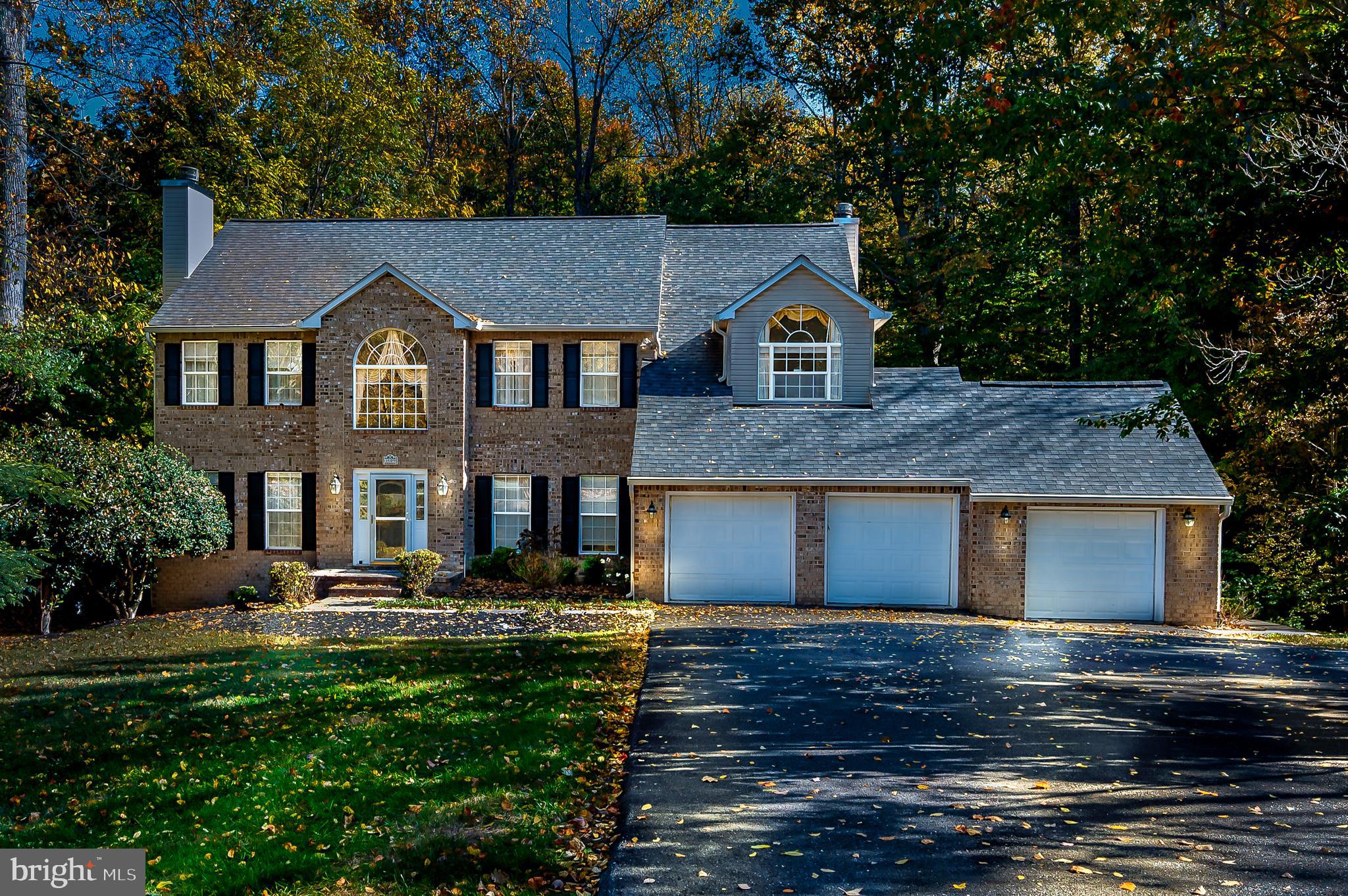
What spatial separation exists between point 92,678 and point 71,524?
601cm

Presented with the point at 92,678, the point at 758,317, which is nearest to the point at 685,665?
the point at 92,678

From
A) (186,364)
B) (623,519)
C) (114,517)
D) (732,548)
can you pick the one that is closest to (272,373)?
(186,364)

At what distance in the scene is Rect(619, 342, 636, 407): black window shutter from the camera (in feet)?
69.6

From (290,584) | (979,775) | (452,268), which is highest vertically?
(452,268)

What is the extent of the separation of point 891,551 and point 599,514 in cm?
640

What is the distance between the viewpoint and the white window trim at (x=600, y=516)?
68.6 ft

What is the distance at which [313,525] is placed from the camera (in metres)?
21.1

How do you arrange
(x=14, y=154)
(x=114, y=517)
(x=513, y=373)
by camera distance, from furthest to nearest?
(x=14, y=154) → (x=513, y=373) → (x=114, y=517)

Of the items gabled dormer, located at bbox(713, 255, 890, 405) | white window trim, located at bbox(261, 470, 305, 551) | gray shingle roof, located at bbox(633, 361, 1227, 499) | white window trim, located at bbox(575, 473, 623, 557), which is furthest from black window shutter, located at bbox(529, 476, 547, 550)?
white window trim, located at bbox(261, 470, 305, 551)

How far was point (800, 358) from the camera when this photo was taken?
20.7 meters

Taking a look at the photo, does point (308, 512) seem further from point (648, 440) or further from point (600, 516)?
point (648, 440)

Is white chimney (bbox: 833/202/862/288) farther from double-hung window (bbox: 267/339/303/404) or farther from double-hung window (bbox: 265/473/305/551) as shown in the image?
double-hung window (bbox: 265/473/305/551)

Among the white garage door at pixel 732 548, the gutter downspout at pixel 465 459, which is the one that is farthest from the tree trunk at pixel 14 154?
the white garage door at pixel 732 548

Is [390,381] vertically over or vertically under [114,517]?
over
